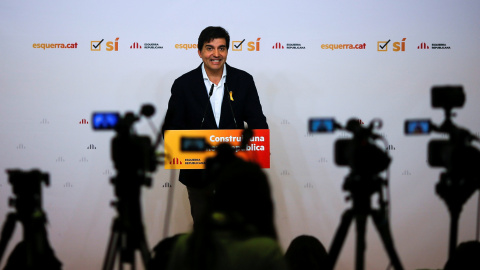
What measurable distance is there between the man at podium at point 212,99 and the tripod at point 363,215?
1291 millimetres

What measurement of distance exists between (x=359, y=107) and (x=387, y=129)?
277mm

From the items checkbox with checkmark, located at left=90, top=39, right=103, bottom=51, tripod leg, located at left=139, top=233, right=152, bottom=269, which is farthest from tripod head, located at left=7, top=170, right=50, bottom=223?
checkbox with checkmark, located at left=90, top=39, right=103, bottom=51

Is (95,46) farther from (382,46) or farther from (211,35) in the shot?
(382,46)

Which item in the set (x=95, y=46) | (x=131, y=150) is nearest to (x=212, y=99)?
(x=95, y=46)

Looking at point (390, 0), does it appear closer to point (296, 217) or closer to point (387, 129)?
point (387, 129)

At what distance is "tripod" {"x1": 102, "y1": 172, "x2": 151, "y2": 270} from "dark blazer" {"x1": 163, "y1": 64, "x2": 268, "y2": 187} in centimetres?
118

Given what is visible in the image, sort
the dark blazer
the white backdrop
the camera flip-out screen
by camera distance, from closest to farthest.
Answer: the camera flip-out screen
the dark blazer
the white backdrop

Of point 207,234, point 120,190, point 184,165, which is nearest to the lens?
point 207,234

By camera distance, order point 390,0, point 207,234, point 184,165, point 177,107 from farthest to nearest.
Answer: point 390,0
point 177,107
point 184,165
point 207,234

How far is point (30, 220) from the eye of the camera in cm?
187

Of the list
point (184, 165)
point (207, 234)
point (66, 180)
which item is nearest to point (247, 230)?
point (207, 234)

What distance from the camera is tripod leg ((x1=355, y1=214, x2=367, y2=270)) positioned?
187cm

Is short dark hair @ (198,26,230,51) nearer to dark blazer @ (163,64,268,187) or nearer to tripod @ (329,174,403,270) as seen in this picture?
dark blazer @ (163,64,268,187)

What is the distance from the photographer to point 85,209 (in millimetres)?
3830
